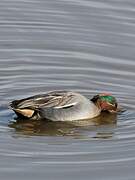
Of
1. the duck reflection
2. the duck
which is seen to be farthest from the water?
the duck

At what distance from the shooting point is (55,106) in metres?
13.5

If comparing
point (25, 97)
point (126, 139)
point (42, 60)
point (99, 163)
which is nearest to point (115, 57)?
point (42, 60)

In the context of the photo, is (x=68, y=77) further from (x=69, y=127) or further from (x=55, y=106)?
(x=69, y=127)

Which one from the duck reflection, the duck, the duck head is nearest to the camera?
the duck reflection

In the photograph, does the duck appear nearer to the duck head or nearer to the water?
the water

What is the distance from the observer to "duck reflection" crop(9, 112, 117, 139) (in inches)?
511

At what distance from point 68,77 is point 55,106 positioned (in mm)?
1686

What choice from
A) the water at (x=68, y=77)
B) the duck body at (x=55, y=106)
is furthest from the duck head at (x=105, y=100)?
the duck body at (x=55, y=106)

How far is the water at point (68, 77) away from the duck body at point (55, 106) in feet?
0.49

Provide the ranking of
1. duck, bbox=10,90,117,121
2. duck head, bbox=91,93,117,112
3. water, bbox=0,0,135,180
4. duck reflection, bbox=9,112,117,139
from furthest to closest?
1. duck head, bbox=91,93,117,112
2. duck, bbox=10,90,117,121
3. duck reflection, bbox=9,112,117,139
4. water, bbox=0,0,135,180

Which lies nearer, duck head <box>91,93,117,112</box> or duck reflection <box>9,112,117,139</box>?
duck reflection <box>9,112,117,139</box>

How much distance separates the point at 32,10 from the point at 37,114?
5495 mm

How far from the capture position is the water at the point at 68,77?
11320mm

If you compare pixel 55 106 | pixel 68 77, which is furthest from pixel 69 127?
pixel 68 77
